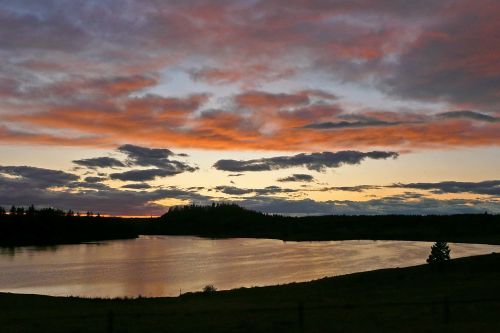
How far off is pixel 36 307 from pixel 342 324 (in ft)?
89.7

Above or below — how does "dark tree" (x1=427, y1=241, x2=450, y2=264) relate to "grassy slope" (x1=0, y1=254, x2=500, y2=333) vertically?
above

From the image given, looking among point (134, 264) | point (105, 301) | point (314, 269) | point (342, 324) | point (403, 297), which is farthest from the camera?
point (134, 264)

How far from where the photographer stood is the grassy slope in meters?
27.1

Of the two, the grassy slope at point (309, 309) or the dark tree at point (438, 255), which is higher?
the dark tree at point (438, 255)

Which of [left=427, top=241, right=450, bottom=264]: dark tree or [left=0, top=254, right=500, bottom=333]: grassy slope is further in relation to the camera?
[left=427, top=241, right=450, bottom=264]: dark tree

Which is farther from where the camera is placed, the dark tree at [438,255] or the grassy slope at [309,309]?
the dark tree at [438,255]

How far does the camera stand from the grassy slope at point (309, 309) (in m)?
27.1

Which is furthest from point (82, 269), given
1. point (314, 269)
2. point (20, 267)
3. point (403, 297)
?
point (403, 297)

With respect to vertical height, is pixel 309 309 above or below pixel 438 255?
below

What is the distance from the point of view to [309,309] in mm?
32031

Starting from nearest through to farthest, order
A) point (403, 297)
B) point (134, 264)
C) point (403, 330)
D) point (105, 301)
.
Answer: point (403, 330) → point (403, 297) → point (105, 301) → point (134, 264)

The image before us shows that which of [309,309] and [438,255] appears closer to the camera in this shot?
[309,309]

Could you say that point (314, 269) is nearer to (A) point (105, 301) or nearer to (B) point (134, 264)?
(B) point (134, 264)

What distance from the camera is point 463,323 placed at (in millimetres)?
26312
